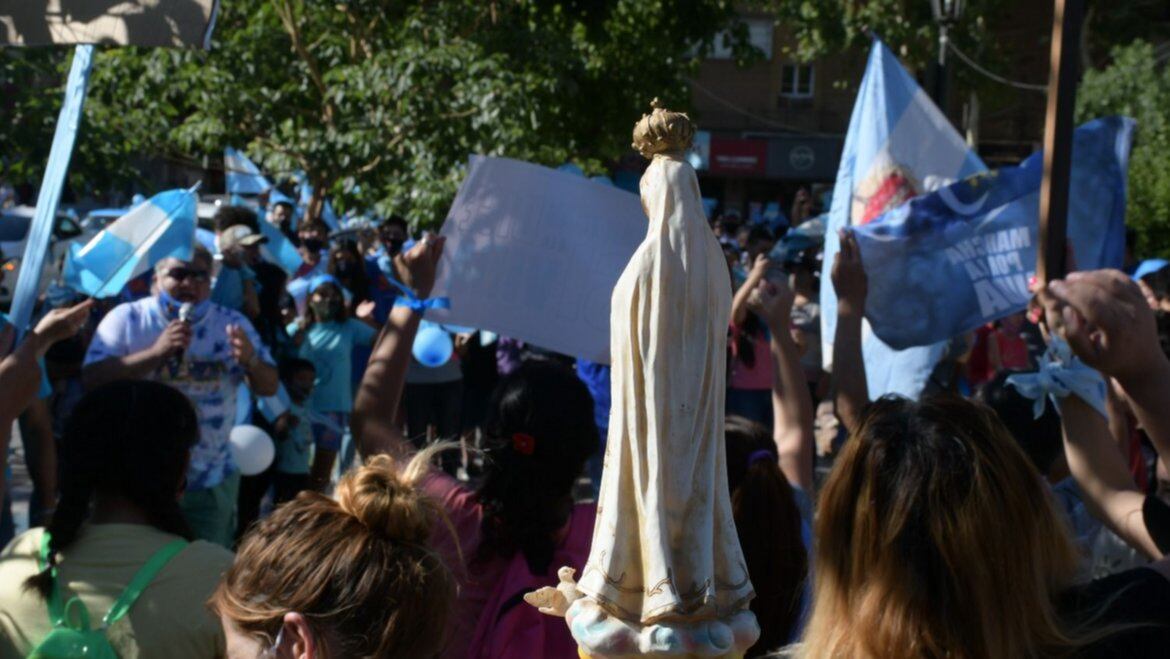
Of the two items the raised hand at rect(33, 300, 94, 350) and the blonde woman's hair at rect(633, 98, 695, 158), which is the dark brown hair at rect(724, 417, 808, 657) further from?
the raised hand at rect(33, 300, 94, 350)

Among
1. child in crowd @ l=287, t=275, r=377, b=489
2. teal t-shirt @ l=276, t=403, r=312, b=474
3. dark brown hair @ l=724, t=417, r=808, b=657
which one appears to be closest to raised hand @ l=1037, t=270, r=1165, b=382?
dark brown hair @ l=724, t=417, r=808, b=657

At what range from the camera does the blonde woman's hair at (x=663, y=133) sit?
1.70 meters

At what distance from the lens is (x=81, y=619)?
2.88 metres

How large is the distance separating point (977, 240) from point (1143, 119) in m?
19.4

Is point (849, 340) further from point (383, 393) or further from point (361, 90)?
point (361, 90)

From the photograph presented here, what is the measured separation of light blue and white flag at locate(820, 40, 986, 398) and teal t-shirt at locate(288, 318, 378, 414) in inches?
128

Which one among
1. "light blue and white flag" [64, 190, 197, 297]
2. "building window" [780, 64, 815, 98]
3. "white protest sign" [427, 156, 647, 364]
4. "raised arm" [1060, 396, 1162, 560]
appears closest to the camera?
"raised arm" [1060, 396, 1162, 560]

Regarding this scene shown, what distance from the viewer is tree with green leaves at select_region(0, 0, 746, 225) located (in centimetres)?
1093

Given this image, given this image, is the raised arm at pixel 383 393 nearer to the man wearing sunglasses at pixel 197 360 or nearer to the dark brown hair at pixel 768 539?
the dark brown hair at pixel 768 539

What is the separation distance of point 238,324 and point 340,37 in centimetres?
657

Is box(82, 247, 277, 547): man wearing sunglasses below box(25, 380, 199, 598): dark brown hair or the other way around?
below

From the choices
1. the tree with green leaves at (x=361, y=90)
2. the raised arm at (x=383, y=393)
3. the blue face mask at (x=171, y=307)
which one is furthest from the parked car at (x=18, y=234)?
the raised arm at (x=383, y=393)

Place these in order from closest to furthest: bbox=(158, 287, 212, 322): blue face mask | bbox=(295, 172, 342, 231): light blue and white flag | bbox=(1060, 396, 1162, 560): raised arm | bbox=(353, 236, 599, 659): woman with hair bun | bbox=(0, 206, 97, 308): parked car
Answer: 1. bbox=(1060, 396, 1162, 560): raised arm
2. bbox=(353, 236, 599, 659): woman with hair bun
3. bbox=(158, 287, 212, 322): blue face mask
4. bbox=(295, 172, 342, 231): light blue and white flag
5. bbox=(0, 206, 97, 308): parked car

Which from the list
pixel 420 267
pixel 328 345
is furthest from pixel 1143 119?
pixel 420 267
